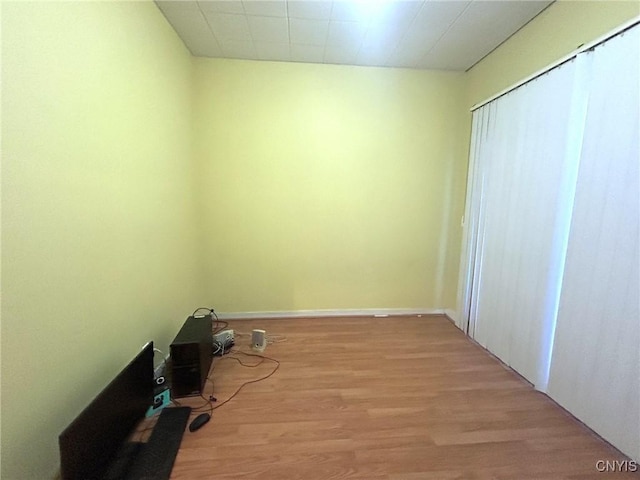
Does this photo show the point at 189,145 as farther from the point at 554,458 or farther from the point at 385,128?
the point at 554,458

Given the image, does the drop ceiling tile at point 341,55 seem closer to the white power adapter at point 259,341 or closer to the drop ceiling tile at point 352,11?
the drop ceiling tile at point 352,11

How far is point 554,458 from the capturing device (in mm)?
1605

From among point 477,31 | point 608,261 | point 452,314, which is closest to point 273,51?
point 477,31

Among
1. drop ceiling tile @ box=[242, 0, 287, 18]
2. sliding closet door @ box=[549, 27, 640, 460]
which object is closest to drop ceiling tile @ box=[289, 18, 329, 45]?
drop ceiling tile @ box=[242, 0, 287, 18]

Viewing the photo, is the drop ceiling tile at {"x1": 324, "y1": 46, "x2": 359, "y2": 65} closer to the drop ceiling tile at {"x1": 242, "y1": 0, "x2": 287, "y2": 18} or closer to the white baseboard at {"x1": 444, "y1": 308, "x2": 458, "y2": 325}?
the drop ceiling tile at {"x1": 242, "y1": 0, "x2": 287, "y2": 18}

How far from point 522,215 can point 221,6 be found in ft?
9.08

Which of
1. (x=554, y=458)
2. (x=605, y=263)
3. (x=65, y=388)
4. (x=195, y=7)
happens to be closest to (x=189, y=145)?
(x=195, y=7)

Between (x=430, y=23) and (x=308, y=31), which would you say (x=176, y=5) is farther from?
(x=430, y=23)

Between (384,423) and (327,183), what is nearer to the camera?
(384,423)

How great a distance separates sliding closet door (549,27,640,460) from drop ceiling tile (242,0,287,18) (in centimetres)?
204

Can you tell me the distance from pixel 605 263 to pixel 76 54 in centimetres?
294

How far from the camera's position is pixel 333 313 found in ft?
11.5

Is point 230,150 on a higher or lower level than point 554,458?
higher

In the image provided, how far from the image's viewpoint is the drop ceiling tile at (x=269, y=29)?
2356 mm
